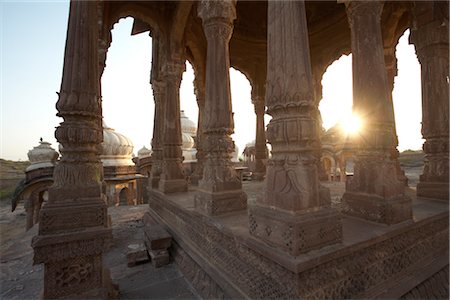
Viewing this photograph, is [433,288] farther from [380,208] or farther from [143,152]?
[143,152]

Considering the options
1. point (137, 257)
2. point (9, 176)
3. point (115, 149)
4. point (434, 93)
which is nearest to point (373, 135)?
point (434, 93)

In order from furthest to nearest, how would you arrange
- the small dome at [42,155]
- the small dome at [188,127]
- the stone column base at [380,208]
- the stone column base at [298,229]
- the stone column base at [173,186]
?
1. the small dome at [188,127]
2. the small dome at [42,155]
3. the stone column base at [173,186]
4. the stone column base at [380,208]
5. the stone column base at [298,229]

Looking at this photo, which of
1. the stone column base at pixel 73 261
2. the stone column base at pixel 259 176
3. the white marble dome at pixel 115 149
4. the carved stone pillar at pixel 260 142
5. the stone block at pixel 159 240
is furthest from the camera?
the white marble dome at pixel 115 149

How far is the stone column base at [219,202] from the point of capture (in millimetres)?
3658

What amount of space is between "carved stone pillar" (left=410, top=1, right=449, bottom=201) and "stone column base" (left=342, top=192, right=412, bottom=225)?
79.6 inches

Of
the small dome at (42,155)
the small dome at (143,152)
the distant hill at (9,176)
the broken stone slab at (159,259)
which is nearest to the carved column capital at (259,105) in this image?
the broken stone slab at (159,259)

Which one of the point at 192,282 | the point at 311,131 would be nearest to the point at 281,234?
the point at 311,131

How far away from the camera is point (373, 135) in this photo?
3324 millimetres

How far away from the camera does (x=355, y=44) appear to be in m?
3.65

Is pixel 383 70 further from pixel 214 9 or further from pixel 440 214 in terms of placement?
pixel 214 9

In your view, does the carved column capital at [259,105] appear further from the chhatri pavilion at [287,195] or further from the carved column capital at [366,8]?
the carved column capital at [366,8]

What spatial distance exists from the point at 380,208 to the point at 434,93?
3206mm

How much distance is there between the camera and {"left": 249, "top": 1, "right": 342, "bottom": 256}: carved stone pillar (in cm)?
217

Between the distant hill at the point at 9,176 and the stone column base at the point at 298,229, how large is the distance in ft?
112
